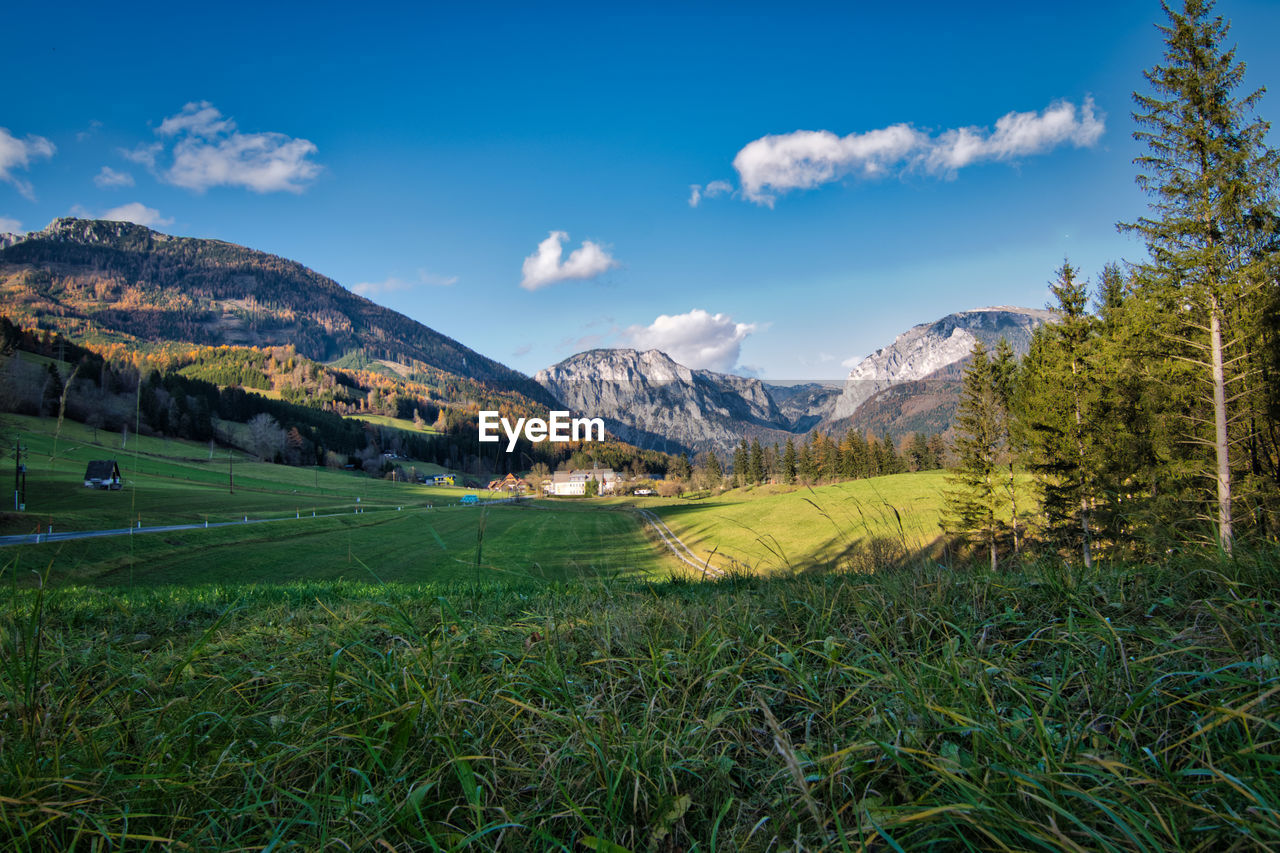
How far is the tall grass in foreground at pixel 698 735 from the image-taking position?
145 cm

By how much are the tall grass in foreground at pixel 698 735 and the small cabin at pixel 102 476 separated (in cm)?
5943

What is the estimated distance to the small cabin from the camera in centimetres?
4466

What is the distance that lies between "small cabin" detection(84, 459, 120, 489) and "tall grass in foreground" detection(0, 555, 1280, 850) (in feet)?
195

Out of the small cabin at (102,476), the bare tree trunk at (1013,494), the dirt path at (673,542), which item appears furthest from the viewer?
the small cabin at (102,476)

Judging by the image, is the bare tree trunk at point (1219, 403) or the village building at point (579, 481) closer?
the bare tree trunk at point (1219, 403)

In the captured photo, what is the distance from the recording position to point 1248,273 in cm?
1392

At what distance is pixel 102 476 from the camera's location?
1783 inches

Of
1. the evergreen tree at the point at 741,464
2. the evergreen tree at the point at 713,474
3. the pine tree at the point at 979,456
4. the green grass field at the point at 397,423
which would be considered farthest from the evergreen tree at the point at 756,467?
the green grass field at the point at 397,423

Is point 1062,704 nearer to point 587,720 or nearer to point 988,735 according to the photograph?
point 988,735

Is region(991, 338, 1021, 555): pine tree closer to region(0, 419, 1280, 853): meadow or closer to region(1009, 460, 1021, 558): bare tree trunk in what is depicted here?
region(1009, 460, 1021, 558): bare tree trunk

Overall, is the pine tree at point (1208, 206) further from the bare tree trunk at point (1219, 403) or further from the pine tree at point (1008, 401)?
the pine tree at point (1008, 401)

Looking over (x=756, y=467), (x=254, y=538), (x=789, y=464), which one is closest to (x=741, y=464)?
(x=756, y=467)

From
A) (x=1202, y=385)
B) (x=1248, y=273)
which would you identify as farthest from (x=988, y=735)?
(x=1202, y=385)

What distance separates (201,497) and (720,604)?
61.5 metres
